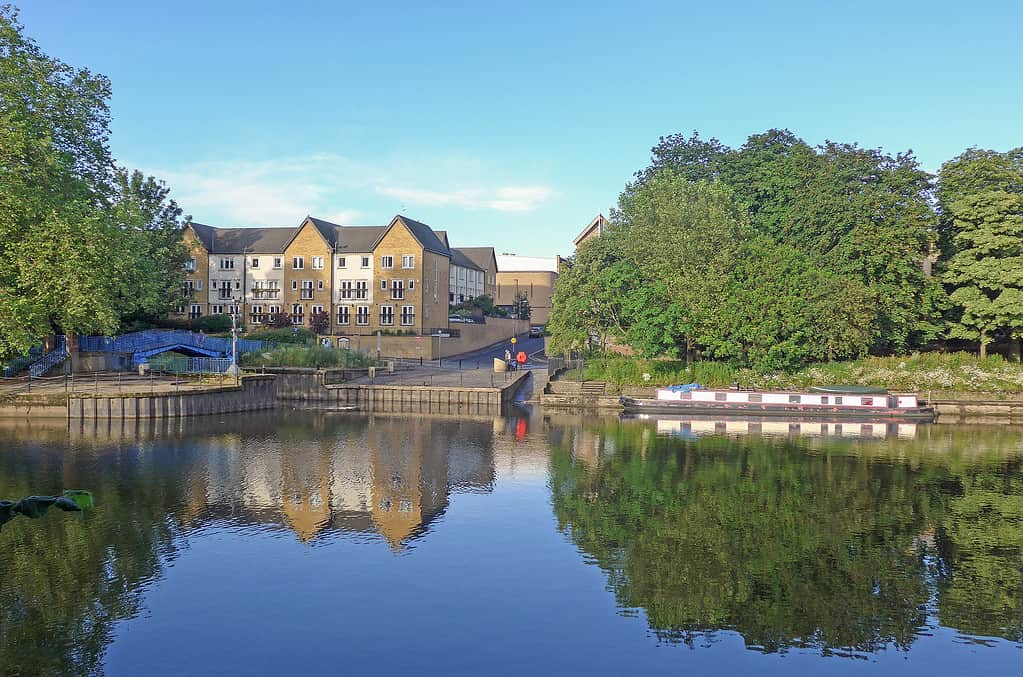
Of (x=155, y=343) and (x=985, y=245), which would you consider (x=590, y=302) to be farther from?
(x=155, y=343)

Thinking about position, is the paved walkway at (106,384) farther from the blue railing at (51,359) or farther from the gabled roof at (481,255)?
the gabled roof at (481,255)

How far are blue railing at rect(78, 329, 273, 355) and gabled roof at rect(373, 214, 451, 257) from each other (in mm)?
28691

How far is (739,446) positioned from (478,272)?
305ft

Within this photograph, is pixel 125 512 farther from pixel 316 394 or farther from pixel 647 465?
pixel 316 394

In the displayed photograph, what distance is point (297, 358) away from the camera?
2773 inches

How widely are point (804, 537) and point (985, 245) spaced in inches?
1889

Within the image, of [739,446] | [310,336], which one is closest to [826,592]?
[739,446]

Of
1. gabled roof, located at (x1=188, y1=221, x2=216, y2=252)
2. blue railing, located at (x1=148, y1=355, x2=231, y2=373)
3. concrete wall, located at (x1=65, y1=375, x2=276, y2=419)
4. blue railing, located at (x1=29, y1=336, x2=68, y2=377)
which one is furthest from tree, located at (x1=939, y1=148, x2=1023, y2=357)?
gabled roof, located at (x1=188, y1=221, x2=216, y2=252)

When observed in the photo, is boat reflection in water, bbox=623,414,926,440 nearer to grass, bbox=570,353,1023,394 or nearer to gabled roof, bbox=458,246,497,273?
grass, bbox=570,353,1023,394

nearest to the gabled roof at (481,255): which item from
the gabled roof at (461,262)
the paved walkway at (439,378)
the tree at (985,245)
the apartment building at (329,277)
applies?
the gabled roof at (461,262)

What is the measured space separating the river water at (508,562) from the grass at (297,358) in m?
26.3

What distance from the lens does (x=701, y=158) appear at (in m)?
91.4

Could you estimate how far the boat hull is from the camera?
58.3 m

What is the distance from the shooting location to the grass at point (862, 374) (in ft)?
206
